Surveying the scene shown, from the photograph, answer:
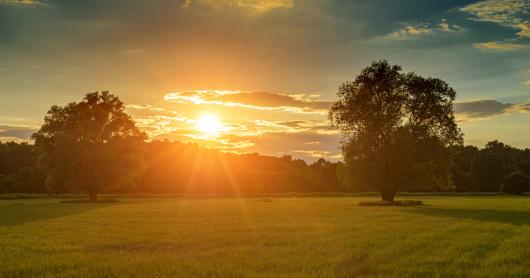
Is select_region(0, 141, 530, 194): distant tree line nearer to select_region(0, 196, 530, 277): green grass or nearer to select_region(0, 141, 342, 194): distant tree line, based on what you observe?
select_region(0, 141, 342, 194): distant tree line

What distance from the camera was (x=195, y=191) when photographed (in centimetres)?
14612

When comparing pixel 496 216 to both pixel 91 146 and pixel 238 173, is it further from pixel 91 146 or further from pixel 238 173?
pixel 238 173

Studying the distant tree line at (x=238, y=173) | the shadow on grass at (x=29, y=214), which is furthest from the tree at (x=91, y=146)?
the distant tree line at (x=238, y=173)

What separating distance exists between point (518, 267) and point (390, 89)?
2064 inches

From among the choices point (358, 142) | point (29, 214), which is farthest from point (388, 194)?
point (29, 214)

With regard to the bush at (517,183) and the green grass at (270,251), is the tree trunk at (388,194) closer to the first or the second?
the green grass at (270,251)

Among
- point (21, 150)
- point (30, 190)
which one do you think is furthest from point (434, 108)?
point (21, 150)

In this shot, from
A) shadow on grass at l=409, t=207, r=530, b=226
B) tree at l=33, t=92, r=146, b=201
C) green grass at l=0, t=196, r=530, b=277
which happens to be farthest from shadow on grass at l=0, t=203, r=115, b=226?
shadow on grass at l=409, t=207, r=530, b=226

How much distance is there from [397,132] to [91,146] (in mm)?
46453

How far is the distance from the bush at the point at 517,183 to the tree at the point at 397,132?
246 ft

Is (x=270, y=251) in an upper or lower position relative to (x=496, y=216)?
lower

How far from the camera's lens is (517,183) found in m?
131

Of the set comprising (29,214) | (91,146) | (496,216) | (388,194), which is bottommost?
(29,214)

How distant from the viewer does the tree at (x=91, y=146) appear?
77312mm
